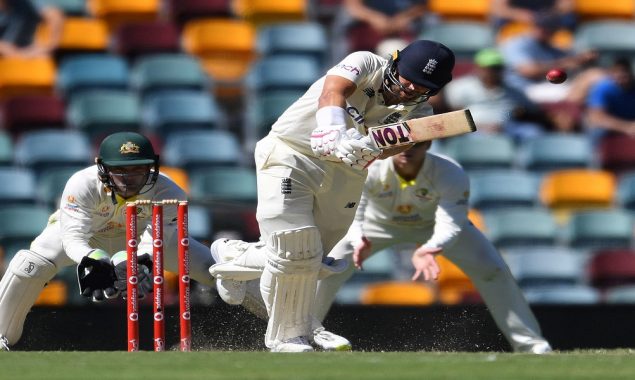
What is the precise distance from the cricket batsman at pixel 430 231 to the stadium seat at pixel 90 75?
134 inches

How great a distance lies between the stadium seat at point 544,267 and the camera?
9383 millimetres

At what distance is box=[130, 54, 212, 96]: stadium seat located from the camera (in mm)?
10203

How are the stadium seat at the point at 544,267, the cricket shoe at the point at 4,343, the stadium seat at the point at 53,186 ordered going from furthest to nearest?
1. the stadium seat at the point at 544,267
2. the stadium seat at the point at 53,186
3. the cricket shoe at the point at 4,343

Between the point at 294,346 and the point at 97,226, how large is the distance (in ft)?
4.01

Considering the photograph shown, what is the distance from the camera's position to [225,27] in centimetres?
1085

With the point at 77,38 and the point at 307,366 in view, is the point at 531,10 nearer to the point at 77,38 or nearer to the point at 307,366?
the point at 77,38

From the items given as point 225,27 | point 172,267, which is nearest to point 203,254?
point 172,267

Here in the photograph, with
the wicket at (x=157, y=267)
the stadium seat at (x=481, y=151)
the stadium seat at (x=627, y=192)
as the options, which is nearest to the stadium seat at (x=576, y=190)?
→ the stadium seat at (x=627, y=192)

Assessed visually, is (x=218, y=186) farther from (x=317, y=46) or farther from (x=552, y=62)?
(x=552, y=62)

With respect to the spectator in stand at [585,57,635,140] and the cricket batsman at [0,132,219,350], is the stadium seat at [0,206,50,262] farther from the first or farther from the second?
the spectator in stand at [585,57,635,140]

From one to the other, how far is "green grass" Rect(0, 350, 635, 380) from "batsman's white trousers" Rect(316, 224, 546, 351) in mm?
1872

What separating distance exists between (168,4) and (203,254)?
4.88 m

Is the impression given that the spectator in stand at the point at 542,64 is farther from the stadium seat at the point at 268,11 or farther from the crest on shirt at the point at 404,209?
the crest on shirt at the point at 404,209

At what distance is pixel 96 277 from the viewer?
5848 millimetres
